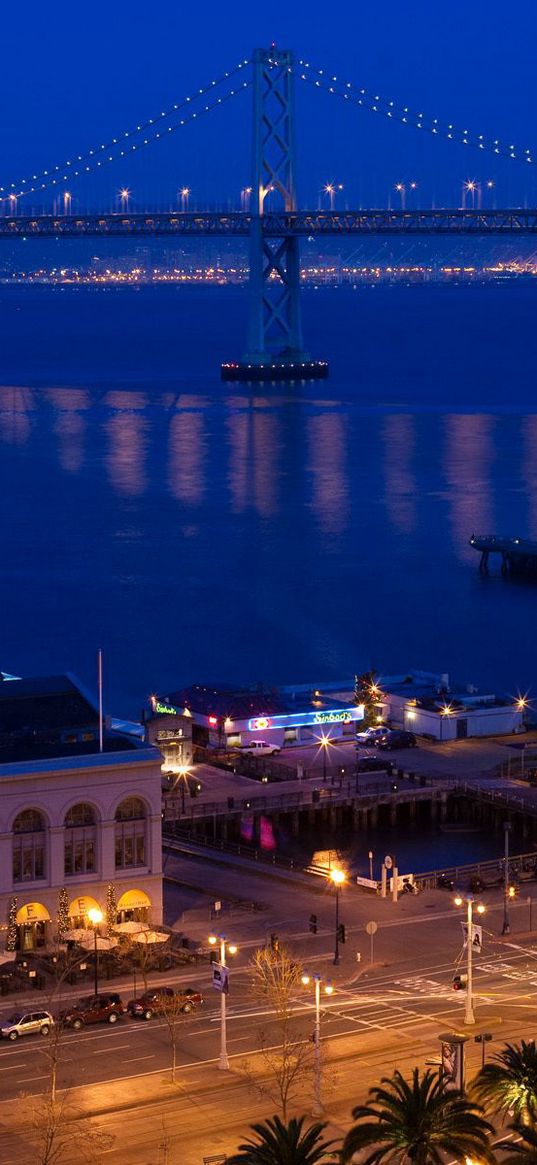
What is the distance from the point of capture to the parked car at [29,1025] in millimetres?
14352

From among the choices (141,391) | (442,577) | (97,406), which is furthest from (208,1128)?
(141,391)

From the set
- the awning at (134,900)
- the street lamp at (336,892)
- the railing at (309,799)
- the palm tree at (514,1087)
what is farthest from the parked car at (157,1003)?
the railing at (309,799)

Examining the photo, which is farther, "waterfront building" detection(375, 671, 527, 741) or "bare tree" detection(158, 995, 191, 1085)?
"waterfront building" detection(375, 671, 527, 741)

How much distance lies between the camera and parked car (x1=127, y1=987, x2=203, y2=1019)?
48.5ft

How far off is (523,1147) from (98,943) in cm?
644

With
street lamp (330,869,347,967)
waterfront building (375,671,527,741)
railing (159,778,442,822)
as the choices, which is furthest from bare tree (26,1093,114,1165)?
waterfront building (375,671,527,741)

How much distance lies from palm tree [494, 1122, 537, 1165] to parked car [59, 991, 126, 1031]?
4774 mm

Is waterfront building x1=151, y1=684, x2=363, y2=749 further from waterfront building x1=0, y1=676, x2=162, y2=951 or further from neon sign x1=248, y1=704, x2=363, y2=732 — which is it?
waterfront building x1=0, y1=676, x2=162, y2=951

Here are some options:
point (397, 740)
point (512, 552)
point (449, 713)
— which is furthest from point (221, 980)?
point (512, 552)

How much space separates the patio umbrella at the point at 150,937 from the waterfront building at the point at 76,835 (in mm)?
556

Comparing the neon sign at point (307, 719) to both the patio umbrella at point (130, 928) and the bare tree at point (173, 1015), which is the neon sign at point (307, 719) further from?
the bare tree at point (173, 1015)

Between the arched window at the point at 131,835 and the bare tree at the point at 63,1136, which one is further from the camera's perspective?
the arched window at the point at 131,835

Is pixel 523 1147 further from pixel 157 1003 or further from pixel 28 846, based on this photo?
pixel 28 846

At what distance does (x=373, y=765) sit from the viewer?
2448cm
